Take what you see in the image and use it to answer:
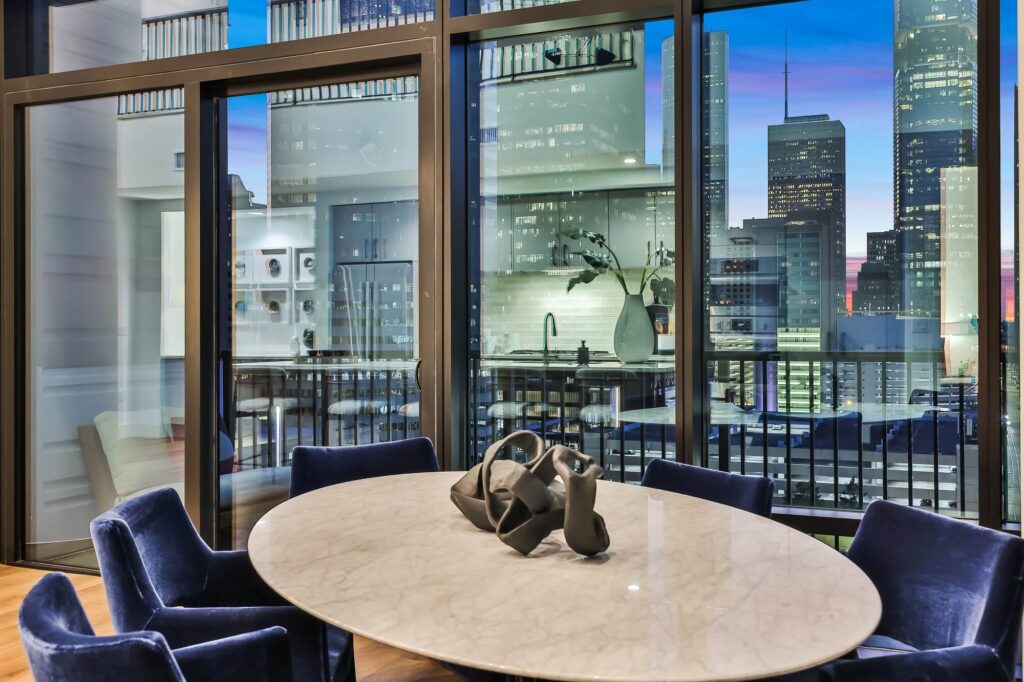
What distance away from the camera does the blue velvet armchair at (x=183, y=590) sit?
68.1 inches

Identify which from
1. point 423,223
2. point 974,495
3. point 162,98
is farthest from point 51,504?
point 974,495

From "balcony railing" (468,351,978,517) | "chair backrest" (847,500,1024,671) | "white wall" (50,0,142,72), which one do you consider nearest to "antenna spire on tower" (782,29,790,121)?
"balcony railing" (468,351,978,517)

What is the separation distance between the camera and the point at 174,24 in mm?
3863

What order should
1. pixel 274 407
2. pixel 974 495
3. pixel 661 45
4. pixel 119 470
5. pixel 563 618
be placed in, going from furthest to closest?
pixel 119 470 → pixel 274 407 → pixel 661 45 → pixel 974 495 → pixel 563 618

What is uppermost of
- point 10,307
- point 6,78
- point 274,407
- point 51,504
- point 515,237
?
point 6,78

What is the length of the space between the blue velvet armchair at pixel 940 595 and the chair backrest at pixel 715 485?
12.8 inches

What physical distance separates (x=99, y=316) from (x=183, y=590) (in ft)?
8.20

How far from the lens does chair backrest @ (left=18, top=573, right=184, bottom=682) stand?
1130 mm

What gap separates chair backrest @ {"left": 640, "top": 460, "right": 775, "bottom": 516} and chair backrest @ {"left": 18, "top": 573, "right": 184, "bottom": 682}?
5.10ft

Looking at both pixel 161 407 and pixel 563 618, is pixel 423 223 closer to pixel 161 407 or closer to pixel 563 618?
pixel 161 407

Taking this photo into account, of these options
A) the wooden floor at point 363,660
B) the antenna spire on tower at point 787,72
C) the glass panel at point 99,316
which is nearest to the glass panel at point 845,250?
the antenna spire on tower at point 787,72

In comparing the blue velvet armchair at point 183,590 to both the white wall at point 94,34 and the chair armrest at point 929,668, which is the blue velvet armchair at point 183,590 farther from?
the white wall at point 94,34

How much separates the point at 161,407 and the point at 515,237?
2.03 m

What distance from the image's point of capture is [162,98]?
3.89 meters
